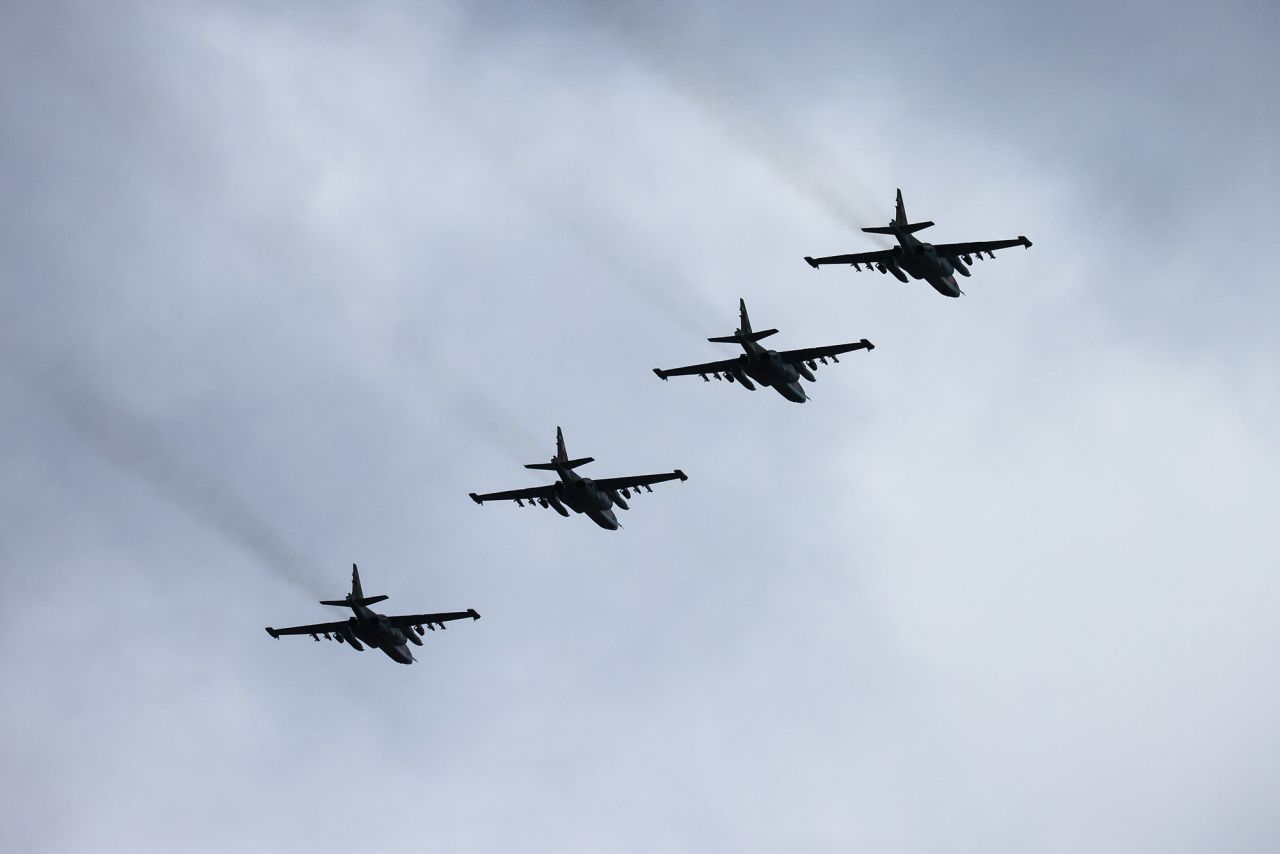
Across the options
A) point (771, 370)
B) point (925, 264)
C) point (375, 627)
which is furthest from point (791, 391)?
point (375, 627)

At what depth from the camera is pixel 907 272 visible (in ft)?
303

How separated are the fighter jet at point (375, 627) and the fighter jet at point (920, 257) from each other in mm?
31021

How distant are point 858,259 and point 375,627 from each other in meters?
35.2

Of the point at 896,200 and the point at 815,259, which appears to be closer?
the point at 896,200

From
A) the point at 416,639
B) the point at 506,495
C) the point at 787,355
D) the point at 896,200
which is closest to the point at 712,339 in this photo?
the point at 787,355

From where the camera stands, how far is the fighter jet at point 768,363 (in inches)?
3504

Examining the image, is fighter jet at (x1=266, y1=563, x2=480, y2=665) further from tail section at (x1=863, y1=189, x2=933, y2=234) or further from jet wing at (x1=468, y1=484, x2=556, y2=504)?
tail section at (x1=863, y1=189, x2=933, y2=234)

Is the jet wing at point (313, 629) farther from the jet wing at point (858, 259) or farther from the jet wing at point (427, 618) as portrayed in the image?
the jet wing at point (858, 259)

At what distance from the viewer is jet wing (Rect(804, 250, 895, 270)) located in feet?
304

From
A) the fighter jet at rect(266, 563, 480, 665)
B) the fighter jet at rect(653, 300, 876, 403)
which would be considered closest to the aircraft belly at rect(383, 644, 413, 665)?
the fighter jet at rect(266, 563, 480, 665)

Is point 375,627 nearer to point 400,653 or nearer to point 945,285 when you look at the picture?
point 400,653

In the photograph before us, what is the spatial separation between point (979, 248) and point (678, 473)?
69.3ft

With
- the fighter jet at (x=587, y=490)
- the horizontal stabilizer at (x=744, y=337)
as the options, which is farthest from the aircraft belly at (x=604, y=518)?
the horizontal stabilizer at (x=744, y=337)

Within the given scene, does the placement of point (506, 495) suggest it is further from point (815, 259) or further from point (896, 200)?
point (896, 200)
